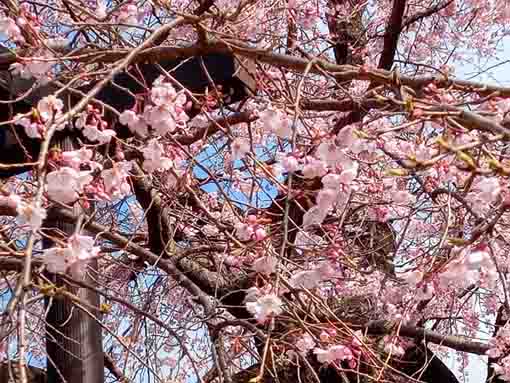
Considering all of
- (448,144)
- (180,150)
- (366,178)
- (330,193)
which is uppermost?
(366,178)

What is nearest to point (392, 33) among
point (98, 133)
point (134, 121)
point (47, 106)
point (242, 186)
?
point (242, 186)

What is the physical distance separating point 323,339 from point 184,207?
3.35 feet

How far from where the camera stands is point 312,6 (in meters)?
4.05

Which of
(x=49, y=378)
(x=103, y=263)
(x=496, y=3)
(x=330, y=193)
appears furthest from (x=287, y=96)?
(x=496, y=3)

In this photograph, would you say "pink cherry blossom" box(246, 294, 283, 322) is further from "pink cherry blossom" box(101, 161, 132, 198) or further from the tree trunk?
the tree trunk

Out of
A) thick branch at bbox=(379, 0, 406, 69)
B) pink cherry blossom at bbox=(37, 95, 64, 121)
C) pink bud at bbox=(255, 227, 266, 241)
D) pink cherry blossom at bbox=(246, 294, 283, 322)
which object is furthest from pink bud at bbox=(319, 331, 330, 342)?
thick branch at bbox=(379, 0, 406, 69)

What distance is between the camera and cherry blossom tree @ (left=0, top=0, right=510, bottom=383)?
1.54 m

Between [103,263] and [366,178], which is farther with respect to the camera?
[103,263]

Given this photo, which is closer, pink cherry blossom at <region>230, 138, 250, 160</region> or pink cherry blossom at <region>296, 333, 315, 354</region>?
pink cherry blossom at <region>230, 138, 250, 160</region>

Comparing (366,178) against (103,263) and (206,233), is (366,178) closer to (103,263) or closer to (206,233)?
(206,233)

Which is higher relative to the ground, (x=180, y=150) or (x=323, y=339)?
(x=180, y=150)

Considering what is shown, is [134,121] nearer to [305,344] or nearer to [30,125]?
[30,125]

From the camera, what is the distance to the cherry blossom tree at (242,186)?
5.06 feet

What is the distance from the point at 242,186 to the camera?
3.14m
